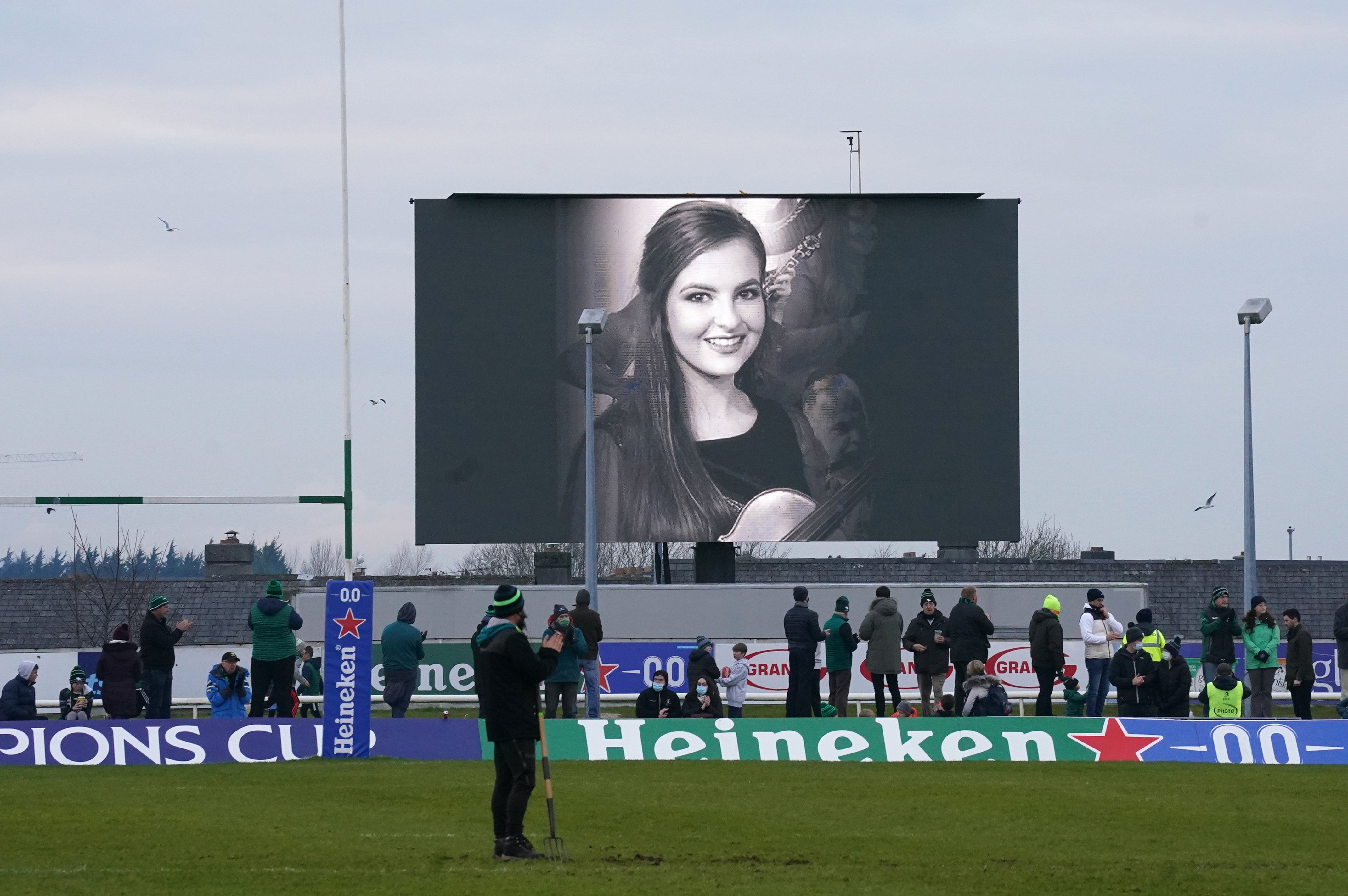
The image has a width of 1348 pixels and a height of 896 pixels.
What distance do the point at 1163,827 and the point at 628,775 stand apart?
5.04m

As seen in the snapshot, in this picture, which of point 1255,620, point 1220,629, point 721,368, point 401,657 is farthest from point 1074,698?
point 721,368

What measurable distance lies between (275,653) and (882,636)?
7.53 m

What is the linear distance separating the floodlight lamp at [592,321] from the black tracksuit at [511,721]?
16.2 m

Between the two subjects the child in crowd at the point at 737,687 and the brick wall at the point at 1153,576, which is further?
the brick wall at the point at 1153,576

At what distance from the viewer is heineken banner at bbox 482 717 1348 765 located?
1650 centimetres

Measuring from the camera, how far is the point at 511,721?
32.7 feet

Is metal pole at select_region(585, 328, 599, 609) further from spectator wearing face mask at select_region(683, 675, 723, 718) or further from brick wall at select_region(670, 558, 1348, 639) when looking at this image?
brick wall at select_region(670, 558, 1348, 639)

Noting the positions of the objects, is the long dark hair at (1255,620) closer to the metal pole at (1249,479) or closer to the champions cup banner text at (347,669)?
the metal pole at (1249,479)

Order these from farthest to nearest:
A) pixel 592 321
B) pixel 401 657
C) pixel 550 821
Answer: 1. pixel 592 321
2. pixel 401 657
3. pixel 550 821

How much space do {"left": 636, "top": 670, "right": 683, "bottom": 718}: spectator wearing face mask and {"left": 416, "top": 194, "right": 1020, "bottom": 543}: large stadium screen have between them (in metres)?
9.46

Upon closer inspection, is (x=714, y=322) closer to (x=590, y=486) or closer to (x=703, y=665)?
(x=590, y=486)

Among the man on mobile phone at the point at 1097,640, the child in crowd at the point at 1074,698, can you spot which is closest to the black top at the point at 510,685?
the man on mobile phone at the point at 1097,640

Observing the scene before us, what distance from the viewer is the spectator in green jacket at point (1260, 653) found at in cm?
2042

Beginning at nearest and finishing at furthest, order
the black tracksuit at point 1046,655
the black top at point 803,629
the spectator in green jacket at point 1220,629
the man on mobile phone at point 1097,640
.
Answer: the black tracksuit at point 1046,655 → the man on mobile phone at point 1097,640 → the black top at point 803,629 → the spectator in green jacket at point 1220,629
